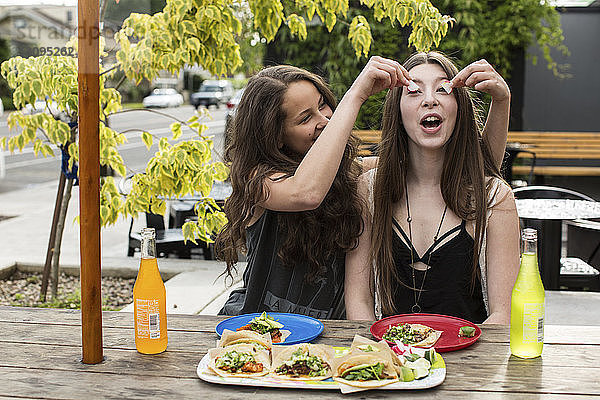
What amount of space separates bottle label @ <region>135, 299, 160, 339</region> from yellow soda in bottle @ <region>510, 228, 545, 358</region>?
32.4 inches

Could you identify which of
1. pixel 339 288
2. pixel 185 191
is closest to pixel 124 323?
pixel 339 288

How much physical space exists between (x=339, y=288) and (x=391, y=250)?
0.25m

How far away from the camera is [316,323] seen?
184cm

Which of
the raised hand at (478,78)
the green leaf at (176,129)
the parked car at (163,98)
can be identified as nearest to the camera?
the raised hand at (478,78)

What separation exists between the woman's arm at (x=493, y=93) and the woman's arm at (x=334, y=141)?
0.65 ft

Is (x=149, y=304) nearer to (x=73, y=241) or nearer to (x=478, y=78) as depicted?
(x=478, y=78)

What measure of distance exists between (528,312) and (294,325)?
1.93ft

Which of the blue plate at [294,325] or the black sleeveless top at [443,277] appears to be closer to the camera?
the blue plate at [294,325]

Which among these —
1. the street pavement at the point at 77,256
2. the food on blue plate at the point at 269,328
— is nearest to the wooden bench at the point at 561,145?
the street pavement at the point at 77,256

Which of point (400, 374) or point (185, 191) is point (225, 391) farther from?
point (185, 191)

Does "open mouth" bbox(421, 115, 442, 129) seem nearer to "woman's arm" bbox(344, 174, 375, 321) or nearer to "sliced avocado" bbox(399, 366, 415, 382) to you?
"woman's arm" bbox(344, 174, 375, 321)

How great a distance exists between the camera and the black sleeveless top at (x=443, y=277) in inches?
84.7

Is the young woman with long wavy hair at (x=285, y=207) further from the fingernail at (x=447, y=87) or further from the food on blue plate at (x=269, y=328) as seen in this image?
the food on blue plate at (x=269, y=328)

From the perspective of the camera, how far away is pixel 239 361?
5.07ft
